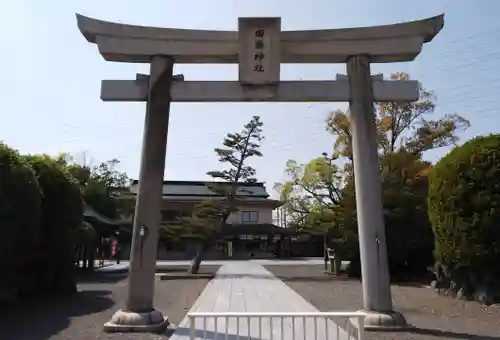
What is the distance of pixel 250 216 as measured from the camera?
163ft

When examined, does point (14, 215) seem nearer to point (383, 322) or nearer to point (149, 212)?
point (149, 212)

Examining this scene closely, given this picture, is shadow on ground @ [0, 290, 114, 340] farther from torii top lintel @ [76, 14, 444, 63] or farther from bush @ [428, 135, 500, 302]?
bush @ [428, 135, 500, 302]

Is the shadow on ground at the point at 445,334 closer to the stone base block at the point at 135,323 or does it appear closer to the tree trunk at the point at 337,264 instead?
the stone base block at the point at 135,323

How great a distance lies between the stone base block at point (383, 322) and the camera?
8609mm

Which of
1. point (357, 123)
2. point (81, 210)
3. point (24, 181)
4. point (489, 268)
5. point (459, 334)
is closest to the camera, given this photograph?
point (459, 334)

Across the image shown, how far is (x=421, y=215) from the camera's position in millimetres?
19625

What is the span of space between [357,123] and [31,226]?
7.81 metres

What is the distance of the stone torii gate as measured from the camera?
949cm

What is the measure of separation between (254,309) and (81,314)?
4231 mm

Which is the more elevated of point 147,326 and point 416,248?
point 416,248

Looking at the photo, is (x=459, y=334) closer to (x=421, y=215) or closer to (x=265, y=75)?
(x=265, y=75)

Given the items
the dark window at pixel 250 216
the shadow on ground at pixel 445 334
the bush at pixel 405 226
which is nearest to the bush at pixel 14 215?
the shadow on ground at pixel 445 334

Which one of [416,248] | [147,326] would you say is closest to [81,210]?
[147,326]

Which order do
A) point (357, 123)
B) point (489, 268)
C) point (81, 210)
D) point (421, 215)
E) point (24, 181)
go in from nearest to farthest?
point (357, 123)
point (24, 181)
point (489, 268)
point (81, 210)
point (421, 215)
